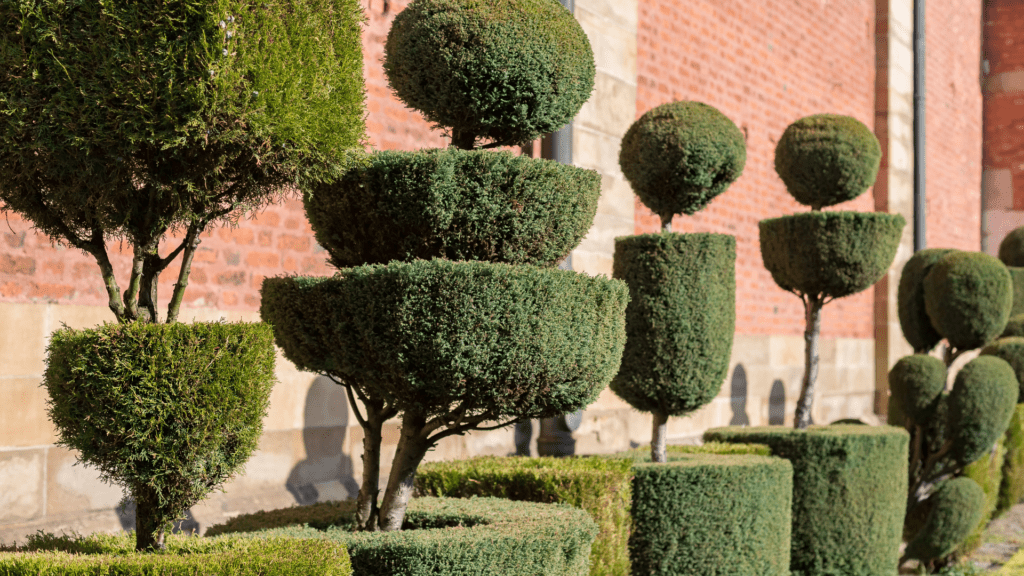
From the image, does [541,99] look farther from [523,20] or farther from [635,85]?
[635,85]

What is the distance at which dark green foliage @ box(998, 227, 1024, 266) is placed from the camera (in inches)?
395

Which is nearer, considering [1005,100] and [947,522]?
[947,522]

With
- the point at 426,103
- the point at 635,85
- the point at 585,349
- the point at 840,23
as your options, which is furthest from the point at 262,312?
the point at 840,23

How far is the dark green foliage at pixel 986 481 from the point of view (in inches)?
300

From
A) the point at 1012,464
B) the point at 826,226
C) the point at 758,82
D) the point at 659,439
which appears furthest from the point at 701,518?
the point at 758,82

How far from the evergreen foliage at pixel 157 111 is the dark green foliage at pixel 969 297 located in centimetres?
599

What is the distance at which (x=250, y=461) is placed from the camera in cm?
488

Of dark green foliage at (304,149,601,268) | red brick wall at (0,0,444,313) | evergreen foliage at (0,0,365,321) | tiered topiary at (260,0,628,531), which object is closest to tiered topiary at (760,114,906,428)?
red brick wall at (0,0,444,313)

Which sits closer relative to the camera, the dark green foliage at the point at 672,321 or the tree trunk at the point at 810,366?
the dark green foliage at the point at 672,321

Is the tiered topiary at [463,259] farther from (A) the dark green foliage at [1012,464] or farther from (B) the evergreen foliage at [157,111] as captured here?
(A) the dark green foliage at [1012,464]

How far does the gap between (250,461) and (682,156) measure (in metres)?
2.80

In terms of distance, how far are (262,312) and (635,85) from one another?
4854 millimetres

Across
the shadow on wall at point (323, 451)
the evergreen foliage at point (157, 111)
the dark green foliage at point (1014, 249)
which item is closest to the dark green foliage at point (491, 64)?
the evergreen foliage at point (157, 111)

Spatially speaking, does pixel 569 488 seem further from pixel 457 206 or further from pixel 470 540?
pixel 457 206
